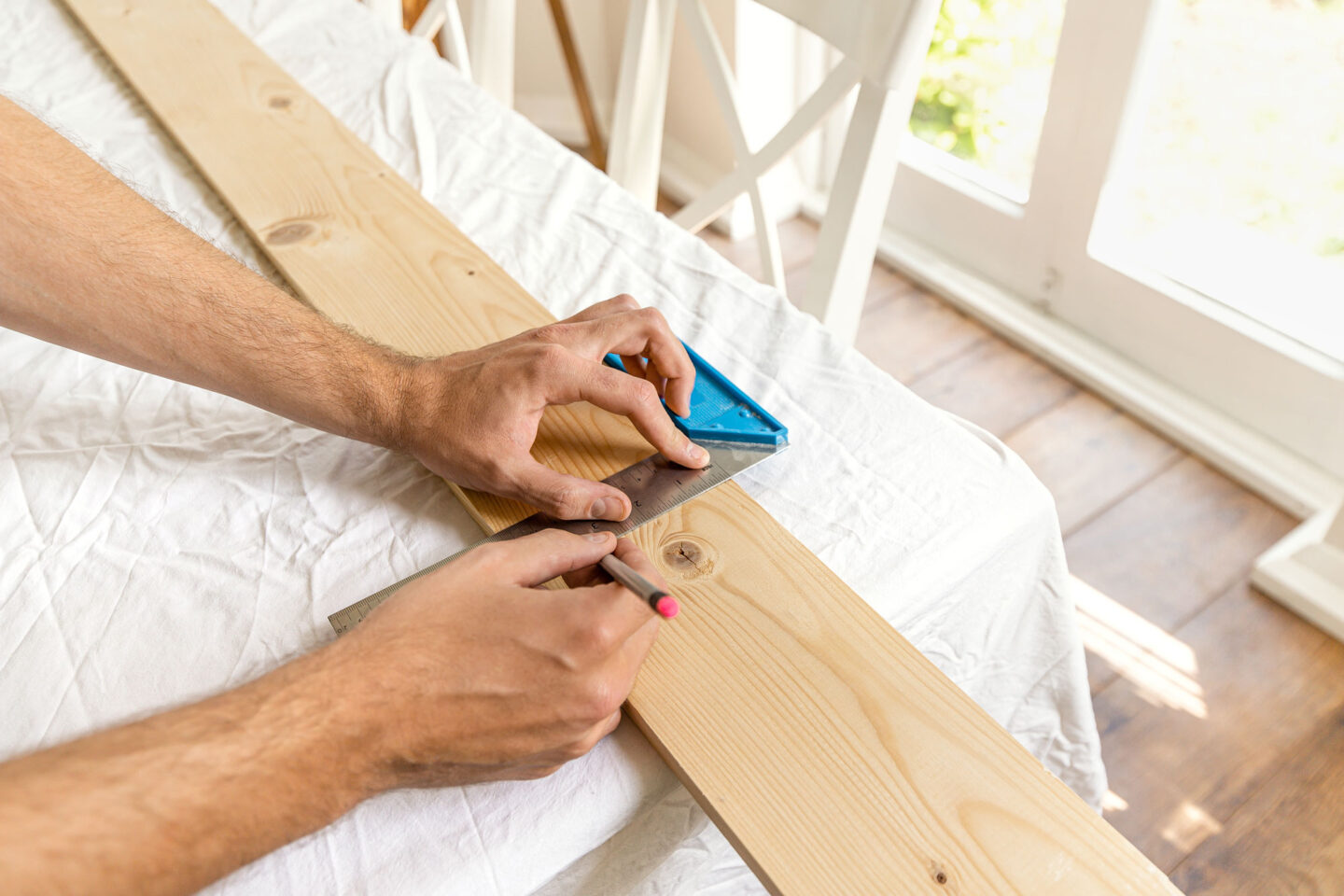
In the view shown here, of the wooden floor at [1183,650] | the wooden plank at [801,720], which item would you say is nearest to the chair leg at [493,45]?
the wooden plank at [801,720]

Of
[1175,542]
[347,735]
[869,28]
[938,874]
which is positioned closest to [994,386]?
[1175,542]

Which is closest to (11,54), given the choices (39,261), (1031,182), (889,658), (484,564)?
(39,261)

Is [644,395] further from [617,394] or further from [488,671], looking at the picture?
[488,671]

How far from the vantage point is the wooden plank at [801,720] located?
50 centimetres

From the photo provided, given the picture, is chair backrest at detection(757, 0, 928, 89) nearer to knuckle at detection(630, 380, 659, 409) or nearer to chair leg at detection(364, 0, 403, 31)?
knuckle at detection(630, 380, 659, 409)

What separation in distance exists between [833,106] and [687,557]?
2.14ft

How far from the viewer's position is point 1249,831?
125 cm

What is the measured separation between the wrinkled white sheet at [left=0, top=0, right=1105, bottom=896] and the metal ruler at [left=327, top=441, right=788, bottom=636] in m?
0.02

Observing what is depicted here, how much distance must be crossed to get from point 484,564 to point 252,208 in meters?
0.59

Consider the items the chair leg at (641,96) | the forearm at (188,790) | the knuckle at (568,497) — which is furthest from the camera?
the chair leg at (641,96)

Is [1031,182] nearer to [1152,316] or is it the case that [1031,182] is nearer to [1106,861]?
[1152,316]

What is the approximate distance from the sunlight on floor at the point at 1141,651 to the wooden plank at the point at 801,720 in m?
0.94

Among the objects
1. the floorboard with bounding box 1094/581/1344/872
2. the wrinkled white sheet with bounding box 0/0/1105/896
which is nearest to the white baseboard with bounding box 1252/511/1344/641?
the floorboard with bounding box 1094/581/1344/872

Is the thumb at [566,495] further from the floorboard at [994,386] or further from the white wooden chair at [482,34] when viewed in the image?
the floorboard at [994,386]
